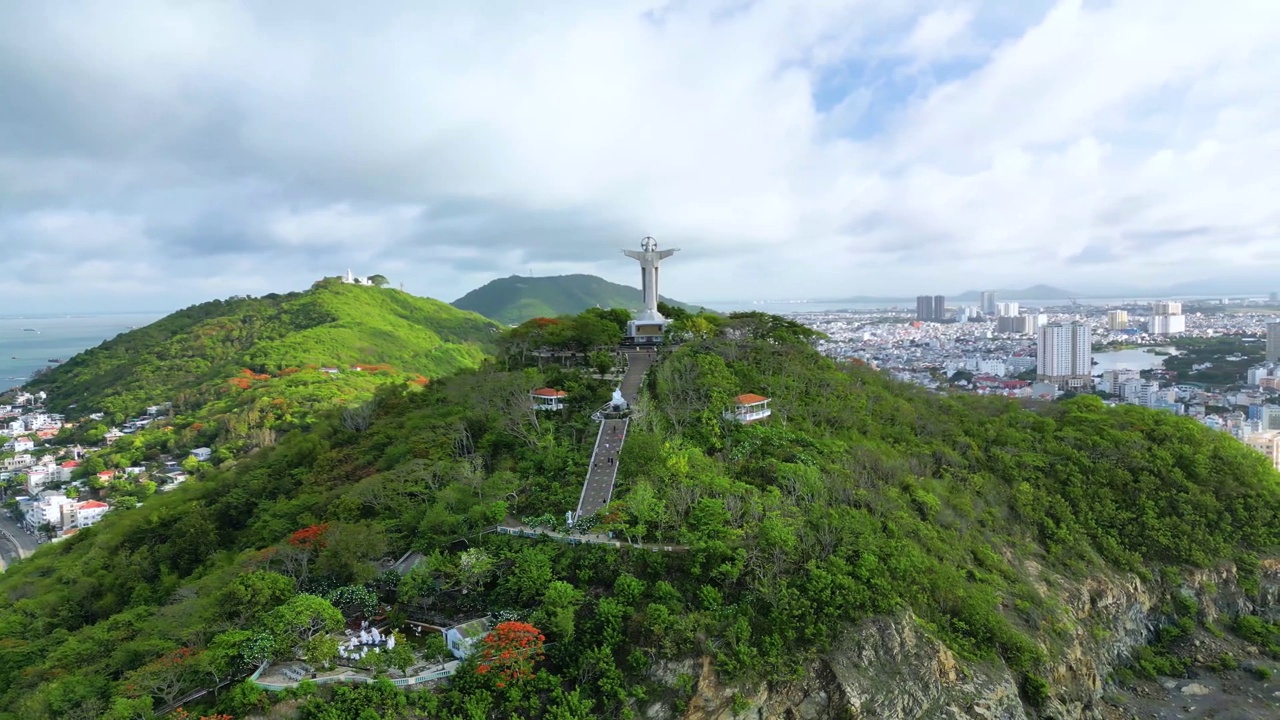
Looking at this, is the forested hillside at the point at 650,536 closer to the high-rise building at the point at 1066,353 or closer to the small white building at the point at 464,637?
the small white building at the point at 464,637

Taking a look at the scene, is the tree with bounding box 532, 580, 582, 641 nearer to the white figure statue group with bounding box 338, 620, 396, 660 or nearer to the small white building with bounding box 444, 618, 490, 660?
the small white building with bounding box 444, 618, 490, 660

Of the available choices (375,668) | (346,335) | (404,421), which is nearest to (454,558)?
(375,668)

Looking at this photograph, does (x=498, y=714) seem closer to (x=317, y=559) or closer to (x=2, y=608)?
(x=317, y=559)

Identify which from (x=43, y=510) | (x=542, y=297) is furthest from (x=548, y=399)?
(x=542, y=297)

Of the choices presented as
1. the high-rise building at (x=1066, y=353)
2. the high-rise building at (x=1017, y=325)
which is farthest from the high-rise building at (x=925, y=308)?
the high-rise building at (x=1066, y=353)

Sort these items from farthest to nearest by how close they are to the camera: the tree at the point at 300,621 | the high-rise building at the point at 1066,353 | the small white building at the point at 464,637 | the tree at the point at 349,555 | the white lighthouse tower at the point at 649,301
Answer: the high-rise building at the point at 1066,353
the white lighthouse tower at the point at 649,301
the tree at the point at 349,555
the small white building at the point at 464,637
the tree at the point at 300,621
